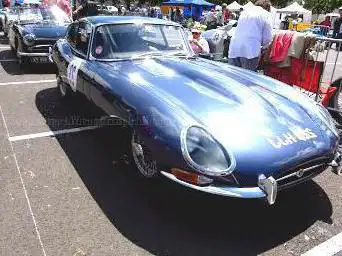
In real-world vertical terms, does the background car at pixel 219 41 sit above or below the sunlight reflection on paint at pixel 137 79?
below

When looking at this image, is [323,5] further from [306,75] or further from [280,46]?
[306,75]

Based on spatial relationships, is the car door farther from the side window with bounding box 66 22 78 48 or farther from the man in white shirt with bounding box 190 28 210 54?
the man in white shirt with bounding box 190 28 210 54

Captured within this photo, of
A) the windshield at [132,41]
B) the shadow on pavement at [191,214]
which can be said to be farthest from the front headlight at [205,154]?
the windshield at [132,41]

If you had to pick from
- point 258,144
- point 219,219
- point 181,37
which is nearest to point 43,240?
point 219,219

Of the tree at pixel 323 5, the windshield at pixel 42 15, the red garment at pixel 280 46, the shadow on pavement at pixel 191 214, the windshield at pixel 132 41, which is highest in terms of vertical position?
the windshield at pixel 132 41

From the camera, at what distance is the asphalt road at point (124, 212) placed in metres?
2.69

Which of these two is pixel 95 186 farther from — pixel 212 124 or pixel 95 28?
pixel 95 28

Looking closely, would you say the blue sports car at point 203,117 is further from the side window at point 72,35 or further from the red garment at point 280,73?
the red garment at point 280,73

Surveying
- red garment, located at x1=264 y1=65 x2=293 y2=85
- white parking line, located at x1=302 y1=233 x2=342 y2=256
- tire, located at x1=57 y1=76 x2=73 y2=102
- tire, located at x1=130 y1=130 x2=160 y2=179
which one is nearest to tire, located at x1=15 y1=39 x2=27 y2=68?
tire, located at x1=57 y1=76 x2=73 y2=102

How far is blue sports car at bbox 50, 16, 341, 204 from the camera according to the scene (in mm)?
2633

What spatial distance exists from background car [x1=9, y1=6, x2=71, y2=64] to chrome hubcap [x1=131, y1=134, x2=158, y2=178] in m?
5.68

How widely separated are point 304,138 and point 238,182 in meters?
0.71

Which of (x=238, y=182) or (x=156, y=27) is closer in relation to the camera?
(x=238, y=182)

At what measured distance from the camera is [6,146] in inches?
168
